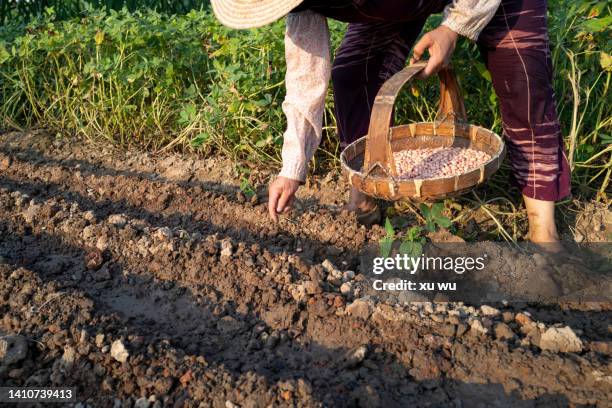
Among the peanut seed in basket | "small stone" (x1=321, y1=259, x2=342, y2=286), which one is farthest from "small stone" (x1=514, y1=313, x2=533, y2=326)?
"small stone" (x1=321, y1=259, x2=342, y2=286)

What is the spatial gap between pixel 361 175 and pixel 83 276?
3.75 ft

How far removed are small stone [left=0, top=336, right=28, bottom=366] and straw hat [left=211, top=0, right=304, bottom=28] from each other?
1.13 metres

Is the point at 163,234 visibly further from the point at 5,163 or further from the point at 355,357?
the point at 5,163

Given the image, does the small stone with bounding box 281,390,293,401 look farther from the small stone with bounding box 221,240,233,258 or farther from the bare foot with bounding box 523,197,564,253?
the bare foot with bounding box 523,197,564,253

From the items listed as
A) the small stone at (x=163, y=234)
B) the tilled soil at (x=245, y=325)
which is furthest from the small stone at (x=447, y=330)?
the small stone at (x=163, y=234)

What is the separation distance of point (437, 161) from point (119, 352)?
3.99ft

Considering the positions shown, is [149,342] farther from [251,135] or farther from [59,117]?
[59,117]

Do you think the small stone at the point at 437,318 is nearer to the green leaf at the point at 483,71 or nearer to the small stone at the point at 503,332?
the small stone at the point at 503,332

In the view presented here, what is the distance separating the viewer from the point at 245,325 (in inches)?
76.4

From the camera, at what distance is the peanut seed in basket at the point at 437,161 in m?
2.03

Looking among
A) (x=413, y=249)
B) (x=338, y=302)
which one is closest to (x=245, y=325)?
(x=338, y=302)

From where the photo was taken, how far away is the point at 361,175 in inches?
73.6

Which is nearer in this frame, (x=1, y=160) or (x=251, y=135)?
(x=251, y=135)

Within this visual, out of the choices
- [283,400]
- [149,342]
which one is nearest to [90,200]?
[149,342]
